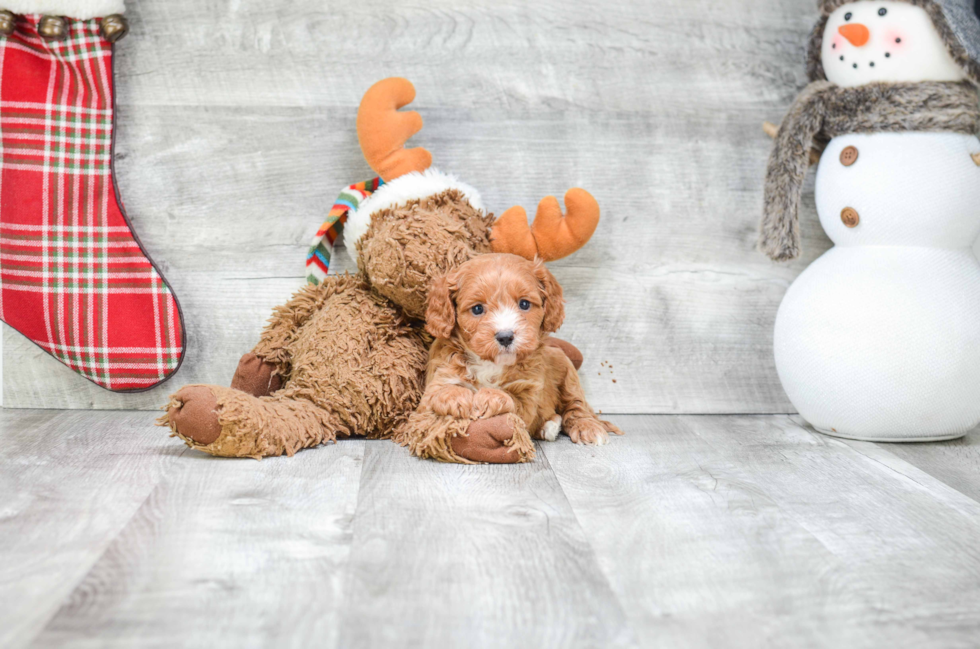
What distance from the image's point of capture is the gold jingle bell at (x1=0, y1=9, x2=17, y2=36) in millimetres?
1331

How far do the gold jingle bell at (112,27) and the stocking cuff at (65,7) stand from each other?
0.03 ft

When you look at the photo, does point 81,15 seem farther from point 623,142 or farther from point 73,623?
point 73,623

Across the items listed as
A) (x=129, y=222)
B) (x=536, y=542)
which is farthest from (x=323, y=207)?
(x=536, y=542)

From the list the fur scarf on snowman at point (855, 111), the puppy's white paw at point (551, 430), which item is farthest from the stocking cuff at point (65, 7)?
the fur scarf on snowman at point (855, 111)

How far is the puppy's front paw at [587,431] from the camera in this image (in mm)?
1294

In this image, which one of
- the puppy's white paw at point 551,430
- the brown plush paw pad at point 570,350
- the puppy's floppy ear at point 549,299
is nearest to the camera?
the puppy's floppy ear at point 549,299

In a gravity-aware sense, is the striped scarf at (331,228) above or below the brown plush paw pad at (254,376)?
above

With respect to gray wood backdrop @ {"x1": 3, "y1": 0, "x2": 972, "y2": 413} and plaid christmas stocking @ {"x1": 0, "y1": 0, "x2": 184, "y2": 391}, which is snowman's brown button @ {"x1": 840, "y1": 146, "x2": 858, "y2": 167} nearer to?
gray wood backdrop @ {"x1": 3, "y1": 0, "x2": 972, "y2": 413}

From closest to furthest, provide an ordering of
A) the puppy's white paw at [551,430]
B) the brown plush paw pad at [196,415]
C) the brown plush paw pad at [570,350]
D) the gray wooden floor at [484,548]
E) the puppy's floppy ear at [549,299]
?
1. the gray wooden floor at [484,548]
2. the brown plush paw pad at [196,415]
3. the puppy's floppy ear at [549,299]
4. the puppy's white paw at [551,430]
5. the brown plush paw pad at [570,350]

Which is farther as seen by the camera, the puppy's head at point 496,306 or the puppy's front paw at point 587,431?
the puppy's front paw at point 587,431

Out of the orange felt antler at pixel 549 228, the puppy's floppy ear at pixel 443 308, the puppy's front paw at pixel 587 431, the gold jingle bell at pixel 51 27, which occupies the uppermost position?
the gold jingle bell at pixel 51 27

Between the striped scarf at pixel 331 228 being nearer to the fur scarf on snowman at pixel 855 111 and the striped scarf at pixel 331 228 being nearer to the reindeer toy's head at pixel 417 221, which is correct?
the reindeer toy's head at pixel 417 221

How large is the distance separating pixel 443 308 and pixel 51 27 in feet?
2.84

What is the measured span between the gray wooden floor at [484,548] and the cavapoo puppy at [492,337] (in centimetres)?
9
